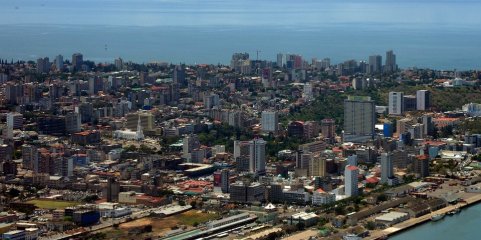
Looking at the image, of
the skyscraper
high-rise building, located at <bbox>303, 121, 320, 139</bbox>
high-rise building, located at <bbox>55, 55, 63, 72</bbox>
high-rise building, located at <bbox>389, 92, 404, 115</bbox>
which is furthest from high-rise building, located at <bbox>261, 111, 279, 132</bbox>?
high-rise building, located at <bbox>55, 55, 63, 72</bbox>

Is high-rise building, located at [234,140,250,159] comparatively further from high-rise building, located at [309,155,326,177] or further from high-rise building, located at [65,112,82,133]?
high-rise building, located at [65,112,82,133]

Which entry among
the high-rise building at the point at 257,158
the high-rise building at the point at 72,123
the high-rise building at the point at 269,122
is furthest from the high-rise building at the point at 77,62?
the high-rise building at the point at 257,158

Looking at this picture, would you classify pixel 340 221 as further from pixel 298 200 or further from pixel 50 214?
pixel 50 214

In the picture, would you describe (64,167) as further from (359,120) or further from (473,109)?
(473,109)

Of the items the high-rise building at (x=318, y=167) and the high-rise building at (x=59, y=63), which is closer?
the high-rise building at (x=318, y=167)

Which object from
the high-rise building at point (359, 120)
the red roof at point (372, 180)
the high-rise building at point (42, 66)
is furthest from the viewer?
the high-rise building at point (42, 66)

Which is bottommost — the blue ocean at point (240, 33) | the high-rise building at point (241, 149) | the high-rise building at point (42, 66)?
the high-rise building at point (241, 149)

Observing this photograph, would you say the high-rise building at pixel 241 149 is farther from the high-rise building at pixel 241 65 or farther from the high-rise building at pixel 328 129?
the high-rise building at pixel 241 65

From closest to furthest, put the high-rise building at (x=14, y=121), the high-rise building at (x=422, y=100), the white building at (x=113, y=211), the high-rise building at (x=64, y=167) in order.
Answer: the white building at (x=113, y=211)
the high-rise building at (x=64, y=167)
the high-rise building at (x=14, y=121)
the high-rise building at (x=422, y=100)
